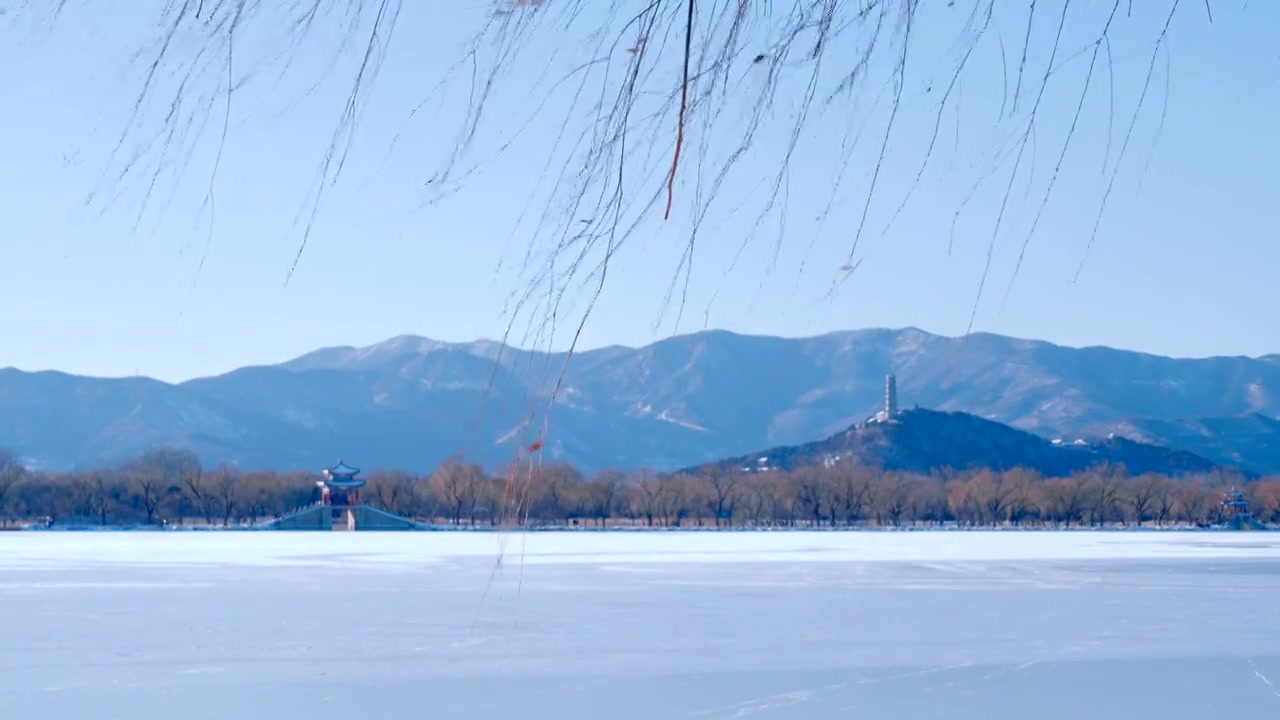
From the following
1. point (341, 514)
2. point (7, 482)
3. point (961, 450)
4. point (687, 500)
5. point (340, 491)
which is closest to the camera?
point (340, 491)

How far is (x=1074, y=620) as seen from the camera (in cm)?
1524

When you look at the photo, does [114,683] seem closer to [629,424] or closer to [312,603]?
[312,603]

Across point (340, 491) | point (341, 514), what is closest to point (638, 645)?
point (340, 491)

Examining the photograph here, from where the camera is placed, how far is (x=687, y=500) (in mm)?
86375

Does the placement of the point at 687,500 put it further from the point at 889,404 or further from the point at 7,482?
the point at 889,404

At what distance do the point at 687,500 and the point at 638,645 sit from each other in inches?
2905

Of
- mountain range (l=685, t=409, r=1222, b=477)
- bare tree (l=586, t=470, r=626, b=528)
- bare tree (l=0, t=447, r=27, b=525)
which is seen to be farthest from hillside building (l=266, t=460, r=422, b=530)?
mountain range (l=685, t=409, r=1222, b=477)

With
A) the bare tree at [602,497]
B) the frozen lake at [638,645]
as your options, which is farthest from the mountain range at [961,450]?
the frozen lake at [638,645]

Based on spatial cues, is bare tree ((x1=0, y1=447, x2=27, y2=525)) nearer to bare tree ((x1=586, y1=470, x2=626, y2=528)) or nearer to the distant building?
bare tree ((x1=586, y1=470, x2=626, y2=528))

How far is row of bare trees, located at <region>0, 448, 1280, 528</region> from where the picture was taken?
269 ft

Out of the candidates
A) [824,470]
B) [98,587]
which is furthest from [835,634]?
[824,470]

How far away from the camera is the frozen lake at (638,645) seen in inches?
375

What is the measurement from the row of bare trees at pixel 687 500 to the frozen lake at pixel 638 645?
59.3m

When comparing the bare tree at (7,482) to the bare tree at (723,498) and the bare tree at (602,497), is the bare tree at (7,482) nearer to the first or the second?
the bare tree at (602,497)
